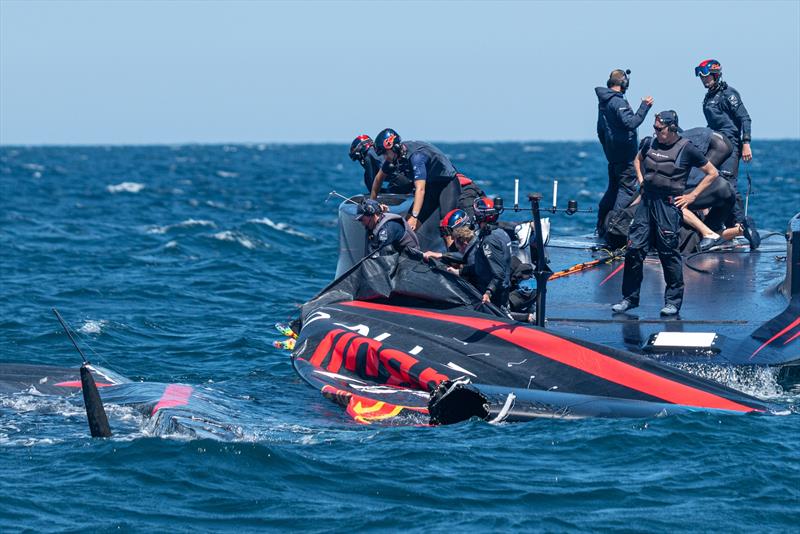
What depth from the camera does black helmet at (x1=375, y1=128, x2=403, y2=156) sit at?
15.3 m

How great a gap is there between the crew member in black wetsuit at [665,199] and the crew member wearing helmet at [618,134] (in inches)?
96.7

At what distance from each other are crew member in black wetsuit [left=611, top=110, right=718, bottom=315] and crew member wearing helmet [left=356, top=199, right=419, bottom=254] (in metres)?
2.52

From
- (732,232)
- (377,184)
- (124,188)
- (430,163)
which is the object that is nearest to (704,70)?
(732,232)

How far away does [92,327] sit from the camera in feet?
59.5

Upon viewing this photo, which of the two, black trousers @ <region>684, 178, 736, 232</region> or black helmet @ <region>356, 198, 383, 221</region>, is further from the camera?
black trousers @ <region>684, 178, 736, 232</region>

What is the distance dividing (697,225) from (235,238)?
16807 mm

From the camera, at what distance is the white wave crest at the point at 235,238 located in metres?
30.5

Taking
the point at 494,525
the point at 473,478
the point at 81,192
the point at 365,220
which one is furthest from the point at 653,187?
the point at 81,192

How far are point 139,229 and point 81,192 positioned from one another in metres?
17.4

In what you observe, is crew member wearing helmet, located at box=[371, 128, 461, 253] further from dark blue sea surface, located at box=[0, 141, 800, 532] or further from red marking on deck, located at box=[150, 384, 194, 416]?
red marking on deck, located at box=[150, 384, 194, 416]

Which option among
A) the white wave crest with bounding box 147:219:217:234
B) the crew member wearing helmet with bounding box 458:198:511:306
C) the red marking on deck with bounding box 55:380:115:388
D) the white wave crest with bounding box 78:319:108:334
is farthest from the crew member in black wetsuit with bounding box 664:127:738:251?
the white wave crest with bounding box 147:219:217:234

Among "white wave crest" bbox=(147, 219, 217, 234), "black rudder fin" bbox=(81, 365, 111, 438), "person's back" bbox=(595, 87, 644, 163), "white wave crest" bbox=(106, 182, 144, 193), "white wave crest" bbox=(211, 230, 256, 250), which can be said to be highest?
"person's back" bbox=(595, 87, 644, 163)

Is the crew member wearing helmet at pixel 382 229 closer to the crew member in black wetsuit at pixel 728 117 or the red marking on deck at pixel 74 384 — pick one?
the red marking on deck at pixel 74 384

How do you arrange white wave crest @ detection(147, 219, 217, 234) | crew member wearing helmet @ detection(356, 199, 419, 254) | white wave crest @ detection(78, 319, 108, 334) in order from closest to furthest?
crew member wearing helmet @ detection(356, 199, 419, 254)
white wave crest @ detection(78, 319, 108, 334)
white wave crest @ detection(147, 219, 217, 234)
